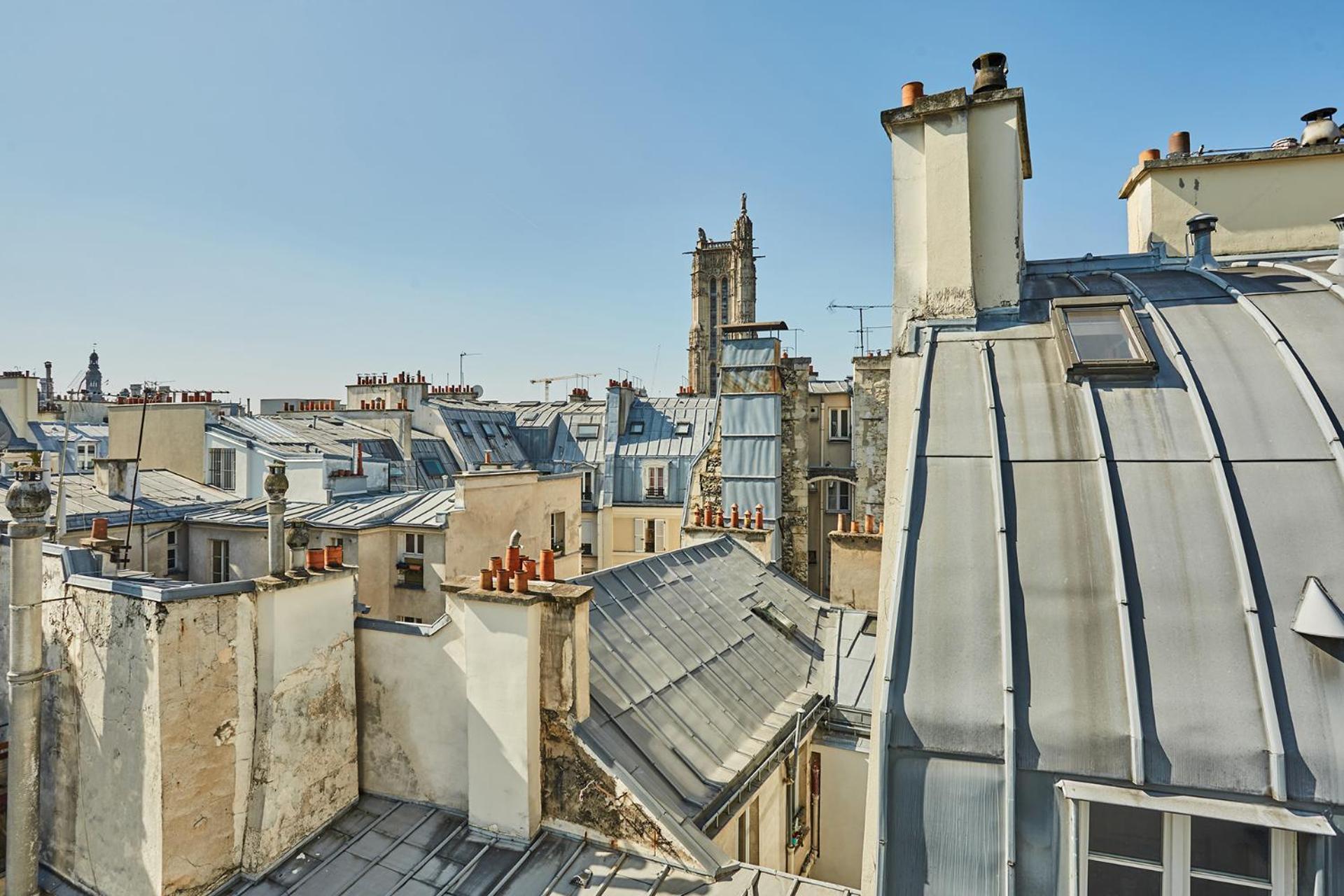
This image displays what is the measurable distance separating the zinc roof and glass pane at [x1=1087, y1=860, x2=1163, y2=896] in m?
0.55

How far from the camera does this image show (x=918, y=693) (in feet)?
15.3

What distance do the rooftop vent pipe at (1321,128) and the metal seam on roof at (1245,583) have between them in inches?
265

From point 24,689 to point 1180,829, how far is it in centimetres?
1013

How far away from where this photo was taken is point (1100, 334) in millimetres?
6301

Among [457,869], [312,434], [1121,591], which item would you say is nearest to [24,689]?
[457,869]

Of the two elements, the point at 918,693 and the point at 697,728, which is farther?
the point at 697,728

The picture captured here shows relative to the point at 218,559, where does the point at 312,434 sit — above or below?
above

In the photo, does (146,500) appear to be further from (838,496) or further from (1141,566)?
(838,496)

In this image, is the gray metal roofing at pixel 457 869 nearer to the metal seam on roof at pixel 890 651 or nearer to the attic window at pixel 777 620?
the metal seam on roof at pixel 890 651

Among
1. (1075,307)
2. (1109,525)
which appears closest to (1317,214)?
(1075,307)

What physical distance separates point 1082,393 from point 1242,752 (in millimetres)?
2888

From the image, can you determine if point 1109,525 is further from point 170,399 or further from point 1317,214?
point 170,399

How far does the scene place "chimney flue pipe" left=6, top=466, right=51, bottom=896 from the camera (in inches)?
276

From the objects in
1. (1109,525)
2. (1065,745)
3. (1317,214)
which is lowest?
(1065,745)
